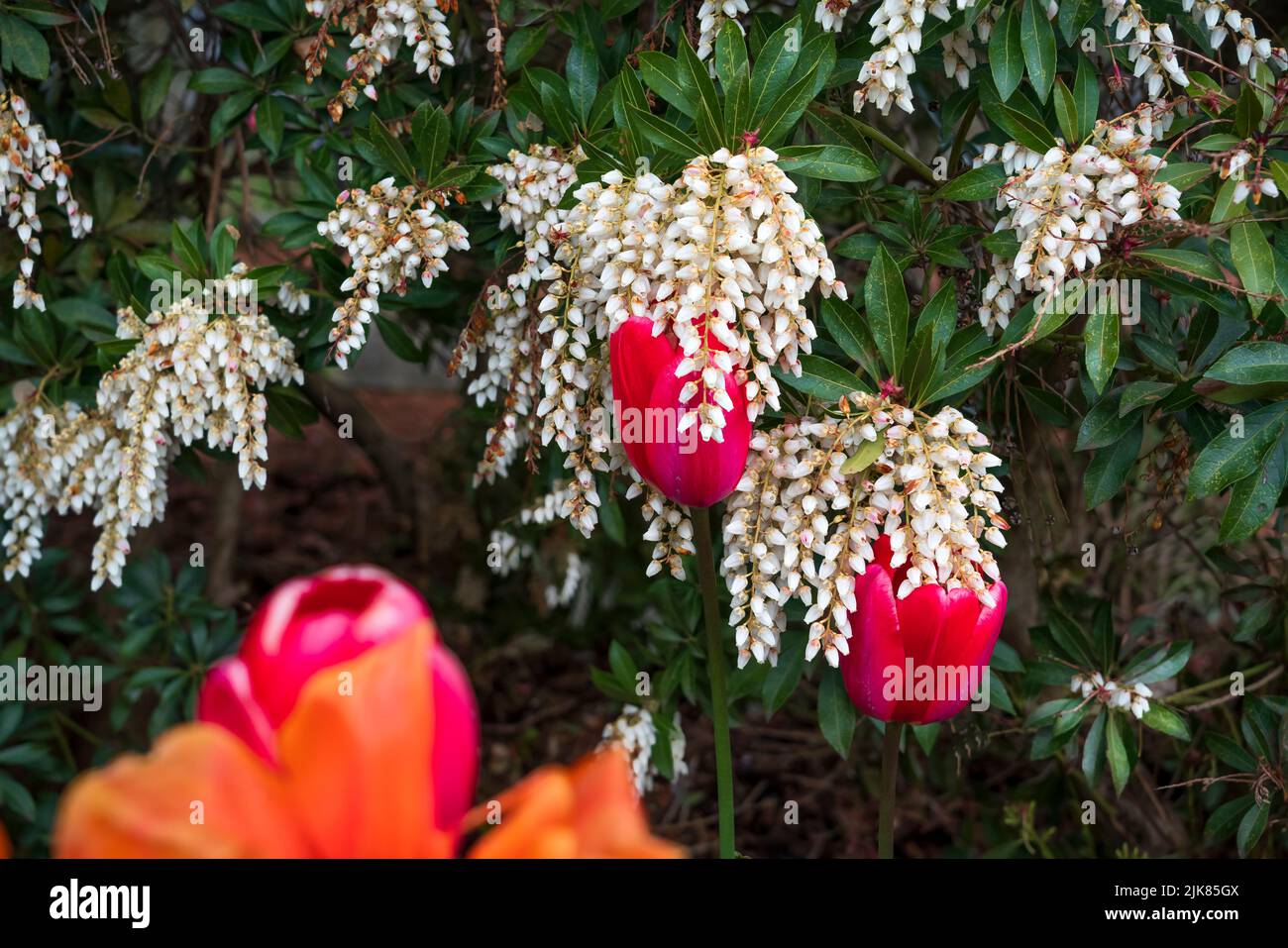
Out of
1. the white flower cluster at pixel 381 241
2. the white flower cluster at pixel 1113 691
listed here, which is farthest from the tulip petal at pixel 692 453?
the white flower cluster at pixel 1113 691

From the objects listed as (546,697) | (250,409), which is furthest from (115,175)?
(546,697)

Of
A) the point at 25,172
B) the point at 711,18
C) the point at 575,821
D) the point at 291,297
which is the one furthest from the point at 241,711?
the point at 25,172

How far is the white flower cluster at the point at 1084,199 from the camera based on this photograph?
4.50 feet

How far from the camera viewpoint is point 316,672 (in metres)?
0.58

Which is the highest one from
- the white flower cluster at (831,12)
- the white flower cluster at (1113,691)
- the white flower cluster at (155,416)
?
the white flower cluster at (831,12)

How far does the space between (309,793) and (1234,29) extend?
1550 millimetres

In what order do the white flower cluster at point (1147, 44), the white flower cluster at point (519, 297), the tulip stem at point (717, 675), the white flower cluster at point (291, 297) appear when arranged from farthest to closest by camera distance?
the white flower cluster at point (291, 297) → the white flower cluster at point (519, 297) → the white flower cluster at point (1147, 44) → the tulip stem at point (717, 675)

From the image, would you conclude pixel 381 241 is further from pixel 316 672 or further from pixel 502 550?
pixel 316 672

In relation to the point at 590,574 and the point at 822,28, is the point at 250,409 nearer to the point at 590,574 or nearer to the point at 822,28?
the point at 822,28

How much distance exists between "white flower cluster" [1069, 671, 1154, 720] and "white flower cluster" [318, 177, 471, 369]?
3.86 ft

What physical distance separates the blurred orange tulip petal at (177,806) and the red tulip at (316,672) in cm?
7

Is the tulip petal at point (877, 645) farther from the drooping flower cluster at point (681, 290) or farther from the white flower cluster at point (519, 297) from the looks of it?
the white flower cluster at point (519, 297)

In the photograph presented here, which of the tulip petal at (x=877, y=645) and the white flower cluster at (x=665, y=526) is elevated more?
the white flower cluster at (x=665, y=526)
